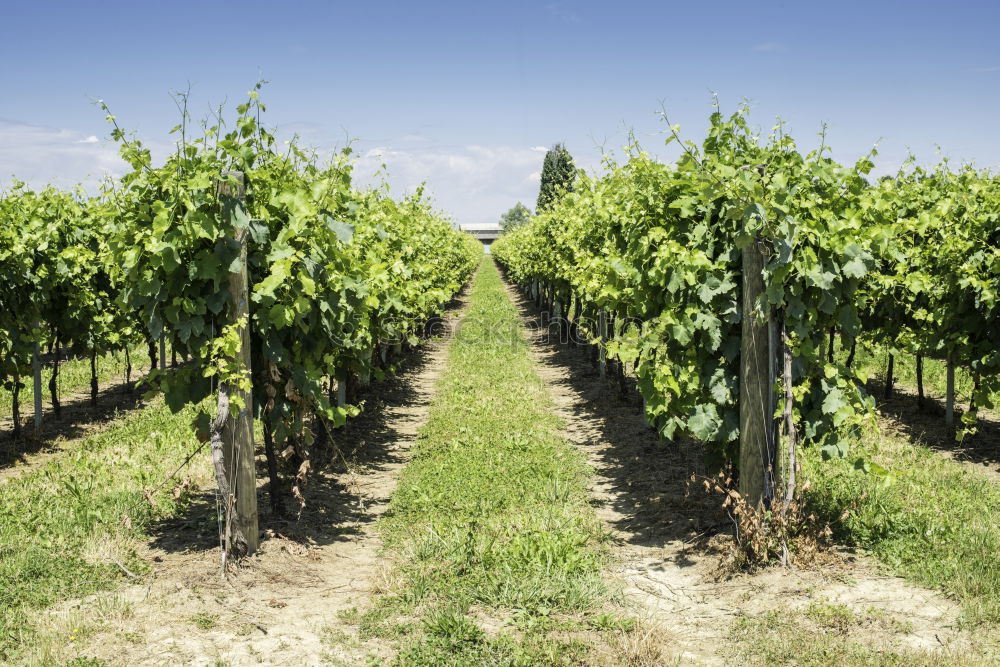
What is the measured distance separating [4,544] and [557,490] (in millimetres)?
4528

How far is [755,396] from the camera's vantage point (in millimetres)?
5480

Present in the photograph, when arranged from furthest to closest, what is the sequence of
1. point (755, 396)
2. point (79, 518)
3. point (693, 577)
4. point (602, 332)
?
point (602, 332), point (79, 518), point (755, 396), point (693, 577)

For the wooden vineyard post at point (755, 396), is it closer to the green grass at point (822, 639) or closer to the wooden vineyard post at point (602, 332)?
the green grass at point (822, 639)

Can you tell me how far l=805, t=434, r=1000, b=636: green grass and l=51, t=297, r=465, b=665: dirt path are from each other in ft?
11.5

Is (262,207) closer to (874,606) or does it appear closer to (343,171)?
(343,171)

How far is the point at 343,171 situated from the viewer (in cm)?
631

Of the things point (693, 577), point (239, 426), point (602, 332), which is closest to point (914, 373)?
point (602, 332)

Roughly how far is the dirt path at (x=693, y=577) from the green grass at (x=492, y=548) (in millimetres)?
289

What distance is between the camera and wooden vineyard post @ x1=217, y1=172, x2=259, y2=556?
202 inches

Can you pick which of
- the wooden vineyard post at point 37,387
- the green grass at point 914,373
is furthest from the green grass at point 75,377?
the green grass at point 914,373

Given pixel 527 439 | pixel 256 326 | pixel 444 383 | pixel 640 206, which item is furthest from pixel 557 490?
pixel 444 383

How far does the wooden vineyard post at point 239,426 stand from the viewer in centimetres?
512

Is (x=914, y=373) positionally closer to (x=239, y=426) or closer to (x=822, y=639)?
(x=822, y=639)

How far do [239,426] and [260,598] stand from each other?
1.18 meters
